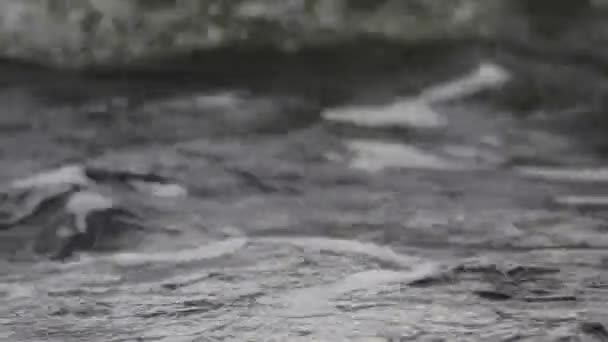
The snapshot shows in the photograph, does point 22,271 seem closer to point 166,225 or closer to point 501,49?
point 166,225

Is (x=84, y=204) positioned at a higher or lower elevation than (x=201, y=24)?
lower

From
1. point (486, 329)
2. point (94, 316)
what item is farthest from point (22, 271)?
point (486, 329)

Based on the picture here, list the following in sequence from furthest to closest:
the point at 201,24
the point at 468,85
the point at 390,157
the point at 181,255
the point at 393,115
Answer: the point at 201,24
the point at 468,85
the point at 393,115
the point at 390,157
the point at 181,255

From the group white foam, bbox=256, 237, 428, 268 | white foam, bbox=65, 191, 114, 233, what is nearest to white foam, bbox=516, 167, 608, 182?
white foam, bbox=256, 237, 428, 268

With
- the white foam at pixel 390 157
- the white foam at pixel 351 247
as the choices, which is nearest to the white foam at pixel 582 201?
the white foam at pixel 390 157

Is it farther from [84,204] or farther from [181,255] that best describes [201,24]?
[181,255]

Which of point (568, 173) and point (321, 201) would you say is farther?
point (568, 173)

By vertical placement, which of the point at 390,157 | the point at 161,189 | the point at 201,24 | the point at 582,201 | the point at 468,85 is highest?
the point at 201,24

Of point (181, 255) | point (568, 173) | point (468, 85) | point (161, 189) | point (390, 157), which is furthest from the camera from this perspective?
point (468, 85)

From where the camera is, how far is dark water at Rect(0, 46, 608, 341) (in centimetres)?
202

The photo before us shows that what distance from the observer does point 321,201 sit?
121 inches

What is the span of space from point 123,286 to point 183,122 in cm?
167

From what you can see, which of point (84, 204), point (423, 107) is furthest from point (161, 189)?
point (423, 107)

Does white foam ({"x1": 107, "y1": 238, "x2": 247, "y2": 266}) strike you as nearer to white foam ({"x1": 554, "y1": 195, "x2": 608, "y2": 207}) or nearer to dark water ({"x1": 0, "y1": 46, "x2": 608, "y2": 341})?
dark water ({"x1": 0, "y1": 46, "x2": 608, "y2": 341})
